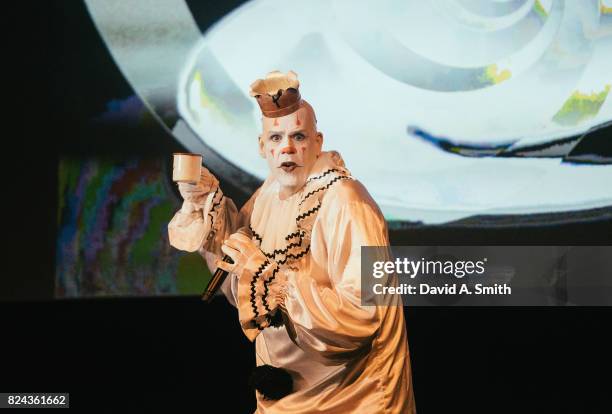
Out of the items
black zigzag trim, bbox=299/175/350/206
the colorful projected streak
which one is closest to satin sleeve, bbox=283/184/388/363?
black zigzag trim, bbox=299/175/350/206

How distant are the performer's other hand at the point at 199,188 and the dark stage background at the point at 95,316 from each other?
4.69 feet

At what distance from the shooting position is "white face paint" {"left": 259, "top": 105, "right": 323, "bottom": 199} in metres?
2.96

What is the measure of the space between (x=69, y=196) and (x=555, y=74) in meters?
2.32

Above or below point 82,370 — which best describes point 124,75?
above

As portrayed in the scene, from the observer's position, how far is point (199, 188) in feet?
10.1

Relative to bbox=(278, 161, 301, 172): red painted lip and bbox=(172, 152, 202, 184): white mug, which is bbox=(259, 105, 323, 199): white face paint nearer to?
bbox=(278, 161, 301, 172): red painted lip

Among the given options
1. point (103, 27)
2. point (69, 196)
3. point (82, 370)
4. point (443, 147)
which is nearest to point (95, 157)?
point (69, 196)

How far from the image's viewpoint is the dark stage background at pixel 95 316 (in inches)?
170

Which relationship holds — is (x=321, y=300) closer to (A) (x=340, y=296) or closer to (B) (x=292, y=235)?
(A) (x=340, y=296)

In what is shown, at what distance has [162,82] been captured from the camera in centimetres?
450

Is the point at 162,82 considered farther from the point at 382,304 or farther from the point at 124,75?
the point at 382,304

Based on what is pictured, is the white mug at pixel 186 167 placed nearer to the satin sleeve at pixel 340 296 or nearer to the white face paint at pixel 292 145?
the white face paint at pixel 292 145

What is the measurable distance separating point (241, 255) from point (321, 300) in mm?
293

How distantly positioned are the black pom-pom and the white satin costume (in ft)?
0.07
